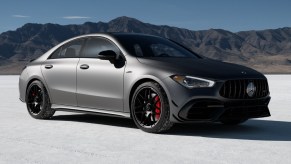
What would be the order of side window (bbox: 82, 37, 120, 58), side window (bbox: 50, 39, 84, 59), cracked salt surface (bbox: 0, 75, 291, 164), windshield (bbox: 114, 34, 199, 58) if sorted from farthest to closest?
side window (bbox: 50, 39, 84, 59) < side window (bbox: 82, 37, 120, 58) < windshield (bbox: 114, 34, 199, 58) < cracked salt surface (bbox: 0, 75, 291, 164)

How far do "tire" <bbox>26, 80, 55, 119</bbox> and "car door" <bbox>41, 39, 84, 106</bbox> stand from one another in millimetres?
159

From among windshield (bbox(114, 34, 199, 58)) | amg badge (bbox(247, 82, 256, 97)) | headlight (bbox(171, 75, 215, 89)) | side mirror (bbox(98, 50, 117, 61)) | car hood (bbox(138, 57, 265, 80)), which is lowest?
amg badge (bbox(247, 82, 256, 97))

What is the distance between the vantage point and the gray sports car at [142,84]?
7.02 m

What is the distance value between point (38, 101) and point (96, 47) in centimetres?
172

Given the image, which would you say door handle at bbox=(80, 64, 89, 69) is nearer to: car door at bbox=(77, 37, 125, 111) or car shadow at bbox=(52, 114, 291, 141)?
car door at bbox=(77, 37, 125, 111)

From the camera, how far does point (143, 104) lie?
24.5ft

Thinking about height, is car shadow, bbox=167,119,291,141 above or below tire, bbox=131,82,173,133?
below

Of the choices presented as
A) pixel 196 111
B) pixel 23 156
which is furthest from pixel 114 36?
pixel 23 156

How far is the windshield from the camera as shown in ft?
26.7

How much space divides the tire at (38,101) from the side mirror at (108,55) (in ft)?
6.26

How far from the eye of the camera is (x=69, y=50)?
9.20 m

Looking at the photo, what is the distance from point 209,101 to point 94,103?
216cm

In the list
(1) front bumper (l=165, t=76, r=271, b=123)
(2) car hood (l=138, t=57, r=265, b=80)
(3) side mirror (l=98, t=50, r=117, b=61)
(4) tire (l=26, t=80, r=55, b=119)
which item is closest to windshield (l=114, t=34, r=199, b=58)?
(3) side mirror (l=98, t=50, r=117, b=61)

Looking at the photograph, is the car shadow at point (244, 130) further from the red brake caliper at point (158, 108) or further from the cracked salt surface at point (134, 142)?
the red brake caliper at point (158, 108)
